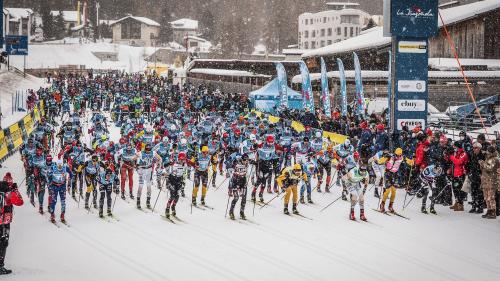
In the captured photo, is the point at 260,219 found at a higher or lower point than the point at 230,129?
lower

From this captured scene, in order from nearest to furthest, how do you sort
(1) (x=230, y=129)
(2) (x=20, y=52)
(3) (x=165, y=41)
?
(1) (x=230, y=129)
(2) (x=20, y=52)
(3) (x=165, y=41)

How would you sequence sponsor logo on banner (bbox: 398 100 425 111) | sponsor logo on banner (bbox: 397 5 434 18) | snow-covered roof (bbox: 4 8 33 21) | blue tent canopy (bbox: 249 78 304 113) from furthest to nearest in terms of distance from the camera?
snow-covered roof (bbox: 4 8 33 21) → blue tent canopy (bbox: 249 78 304 113) → sponsor logo on banner (bbox: 398 100 425 111) → sponsor logo on banner (bbox: 397 5 434 18)

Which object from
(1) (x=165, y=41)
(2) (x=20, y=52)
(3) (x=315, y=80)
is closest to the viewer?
(3) (x=315, y=80)

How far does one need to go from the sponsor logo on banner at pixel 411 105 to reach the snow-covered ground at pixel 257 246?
5320 mm

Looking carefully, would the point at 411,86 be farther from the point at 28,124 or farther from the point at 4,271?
the point at 28,124

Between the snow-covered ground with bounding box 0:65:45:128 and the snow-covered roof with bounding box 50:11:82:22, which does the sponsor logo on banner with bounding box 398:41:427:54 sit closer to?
the snow-covered ground with bounding box 0:65:45:128

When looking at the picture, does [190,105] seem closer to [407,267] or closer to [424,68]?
[424,68]

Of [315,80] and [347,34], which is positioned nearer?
[315,80]

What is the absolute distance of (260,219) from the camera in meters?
16.4

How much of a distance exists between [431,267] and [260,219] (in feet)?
18.3

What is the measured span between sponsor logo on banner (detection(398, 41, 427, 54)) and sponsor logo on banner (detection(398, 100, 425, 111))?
1.97 meters

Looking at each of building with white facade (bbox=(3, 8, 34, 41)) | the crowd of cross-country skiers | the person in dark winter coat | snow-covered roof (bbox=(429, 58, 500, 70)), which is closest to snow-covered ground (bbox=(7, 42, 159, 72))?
building with white facade (bbox=(3, 8, 34, 41))

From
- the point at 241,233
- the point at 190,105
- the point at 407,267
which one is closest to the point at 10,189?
the point at 241,233

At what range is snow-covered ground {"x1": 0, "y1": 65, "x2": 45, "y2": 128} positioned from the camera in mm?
43700
